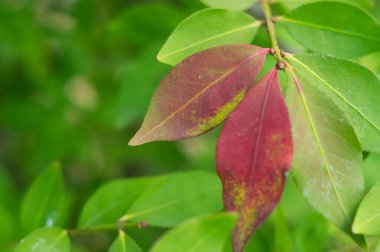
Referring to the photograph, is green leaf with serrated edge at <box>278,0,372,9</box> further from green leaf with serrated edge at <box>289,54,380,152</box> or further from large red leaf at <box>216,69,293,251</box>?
large red leaf at <box>216,69,293,251</box>

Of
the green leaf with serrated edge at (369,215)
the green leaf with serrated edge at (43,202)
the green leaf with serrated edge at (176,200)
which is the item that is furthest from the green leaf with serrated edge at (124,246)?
the green leaf with serrated edge at (369,215)

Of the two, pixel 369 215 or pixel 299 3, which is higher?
pixel 299 3

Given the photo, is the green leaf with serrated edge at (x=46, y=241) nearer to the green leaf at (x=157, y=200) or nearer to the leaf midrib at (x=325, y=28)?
the green leaf at (x=157, y=200)

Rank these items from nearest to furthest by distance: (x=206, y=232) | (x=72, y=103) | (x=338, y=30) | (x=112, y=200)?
1. (x=206, y=232)
2. (x=338, y=30)
3. (x=112, y=200)
4. (x=72, y=103)

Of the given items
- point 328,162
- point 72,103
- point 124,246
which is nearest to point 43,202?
point 124,246

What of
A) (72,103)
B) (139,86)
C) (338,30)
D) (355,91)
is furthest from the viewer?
(72,103)

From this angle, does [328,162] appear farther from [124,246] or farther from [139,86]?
[139,86]

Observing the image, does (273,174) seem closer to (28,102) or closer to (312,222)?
(312,222)

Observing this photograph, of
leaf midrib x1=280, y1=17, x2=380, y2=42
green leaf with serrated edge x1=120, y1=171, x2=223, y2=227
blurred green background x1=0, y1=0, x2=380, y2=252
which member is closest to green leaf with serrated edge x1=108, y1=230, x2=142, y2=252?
green leaf with serrated edge x1=120, y1=171, x2=223, y2=227
